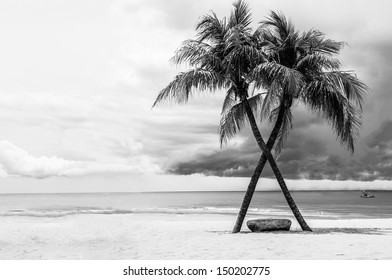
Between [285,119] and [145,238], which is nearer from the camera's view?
[145,238]

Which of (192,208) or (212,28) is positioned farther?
(192,208)

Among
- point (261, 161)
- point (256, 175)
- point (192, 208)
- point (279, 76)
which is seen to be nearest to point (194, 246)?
point (256, 175)

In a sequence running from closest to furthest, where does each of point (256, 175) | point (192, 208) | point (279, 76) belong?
point (279, 76), point (256, 175), point (192, 208)

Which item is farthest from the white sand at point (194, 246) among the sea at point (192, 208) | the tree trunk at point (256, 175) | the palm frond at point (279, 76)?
the sea at point (192, 208)

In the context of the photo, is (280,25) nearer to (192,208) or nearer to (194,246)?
(194,246)

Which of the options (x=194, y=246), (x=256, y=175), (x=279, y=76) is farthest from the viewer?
(x=256, y=175)

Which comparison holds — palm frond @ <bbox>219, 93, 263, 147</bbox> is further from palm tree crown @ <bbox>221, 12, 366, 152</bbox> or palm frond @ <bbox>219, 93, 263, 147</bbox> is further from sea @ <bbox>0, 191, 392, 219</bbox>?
sea @ <bbox>0, 191, 392, 219</bbox>

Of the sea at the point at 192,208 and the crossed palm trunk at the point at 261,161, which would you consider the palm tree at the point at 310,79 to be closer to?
the crossed palm trunk at the point at 261,161

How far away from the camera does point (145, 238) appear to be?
13898mm

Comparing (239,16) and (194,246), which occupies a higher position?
(239,16)
